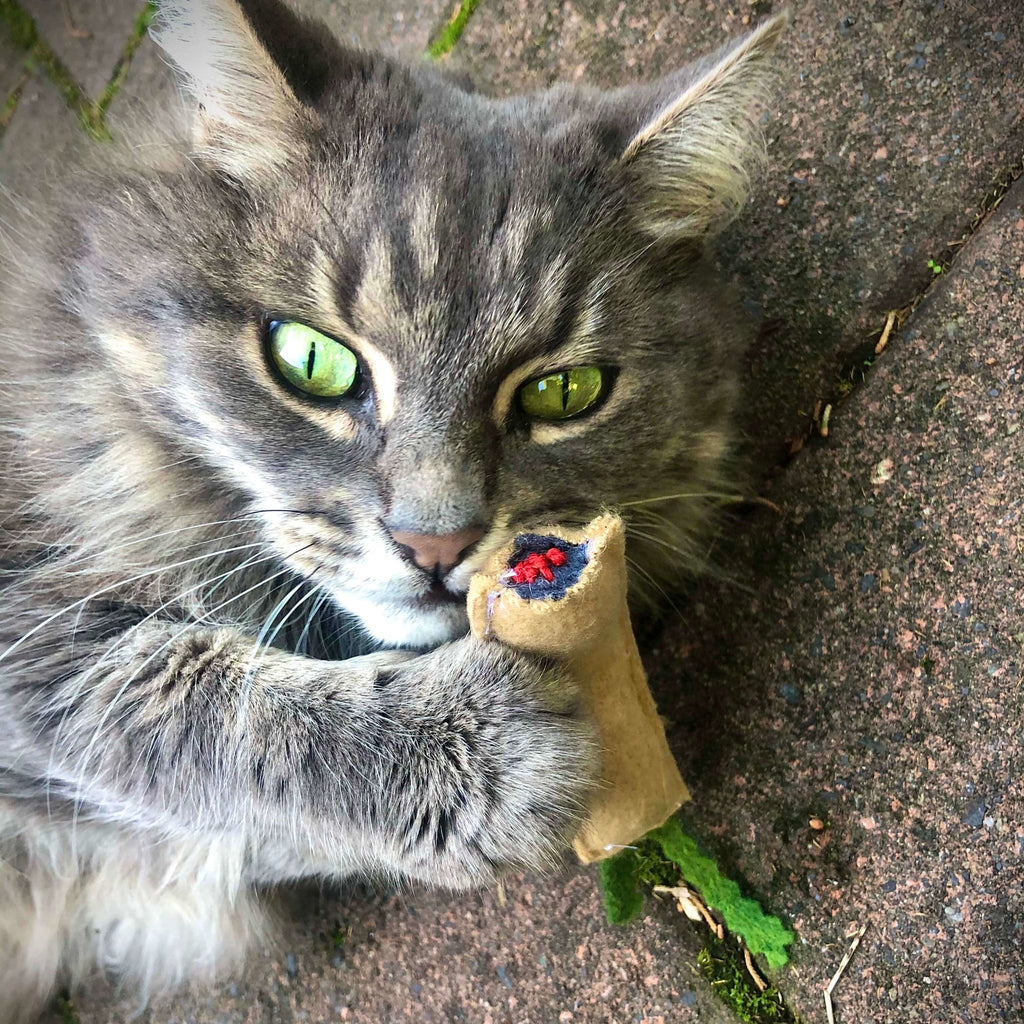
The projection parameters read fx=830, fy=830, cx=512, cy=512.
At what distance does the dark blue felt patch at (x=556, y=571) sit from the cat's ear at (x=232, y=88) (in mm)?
632

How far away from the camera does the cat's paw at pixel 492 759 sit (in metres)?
1.12

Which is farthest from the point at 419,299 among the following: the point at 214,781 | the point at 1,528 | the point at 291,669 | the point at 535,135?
the point at 1,528

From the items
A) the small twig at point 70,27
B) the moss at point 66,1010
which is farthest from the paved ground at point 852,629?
the small twig at point 70,27

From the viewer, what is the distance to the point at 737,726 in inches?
57.9

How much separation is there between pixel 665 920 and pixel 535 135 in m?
1.30

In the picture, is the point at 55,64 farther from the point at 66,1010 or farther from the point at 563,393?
the point at 66,1010

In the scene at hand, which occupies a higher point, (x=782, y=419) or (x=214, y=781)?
(x=782, y=419)

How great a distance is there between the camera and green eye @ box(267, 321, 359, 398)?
1087 mm

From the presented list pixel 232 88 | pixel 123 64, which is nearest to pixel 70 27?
pixel 123 64

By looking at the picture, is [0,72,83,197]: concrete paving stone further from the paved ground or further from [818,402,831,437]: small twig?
[818,402,831,437]: small twig

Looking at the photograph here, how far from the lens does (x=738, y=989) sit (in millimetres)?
1402

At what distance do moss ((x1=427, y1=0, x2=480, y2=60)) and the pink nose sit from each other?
1.46 m

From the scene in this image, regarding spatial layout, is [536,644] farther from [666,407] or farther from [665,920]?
[665,920]

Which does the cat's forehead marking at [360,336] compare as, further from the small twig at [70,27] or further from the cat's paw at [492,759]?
the small twig at [70,27]
